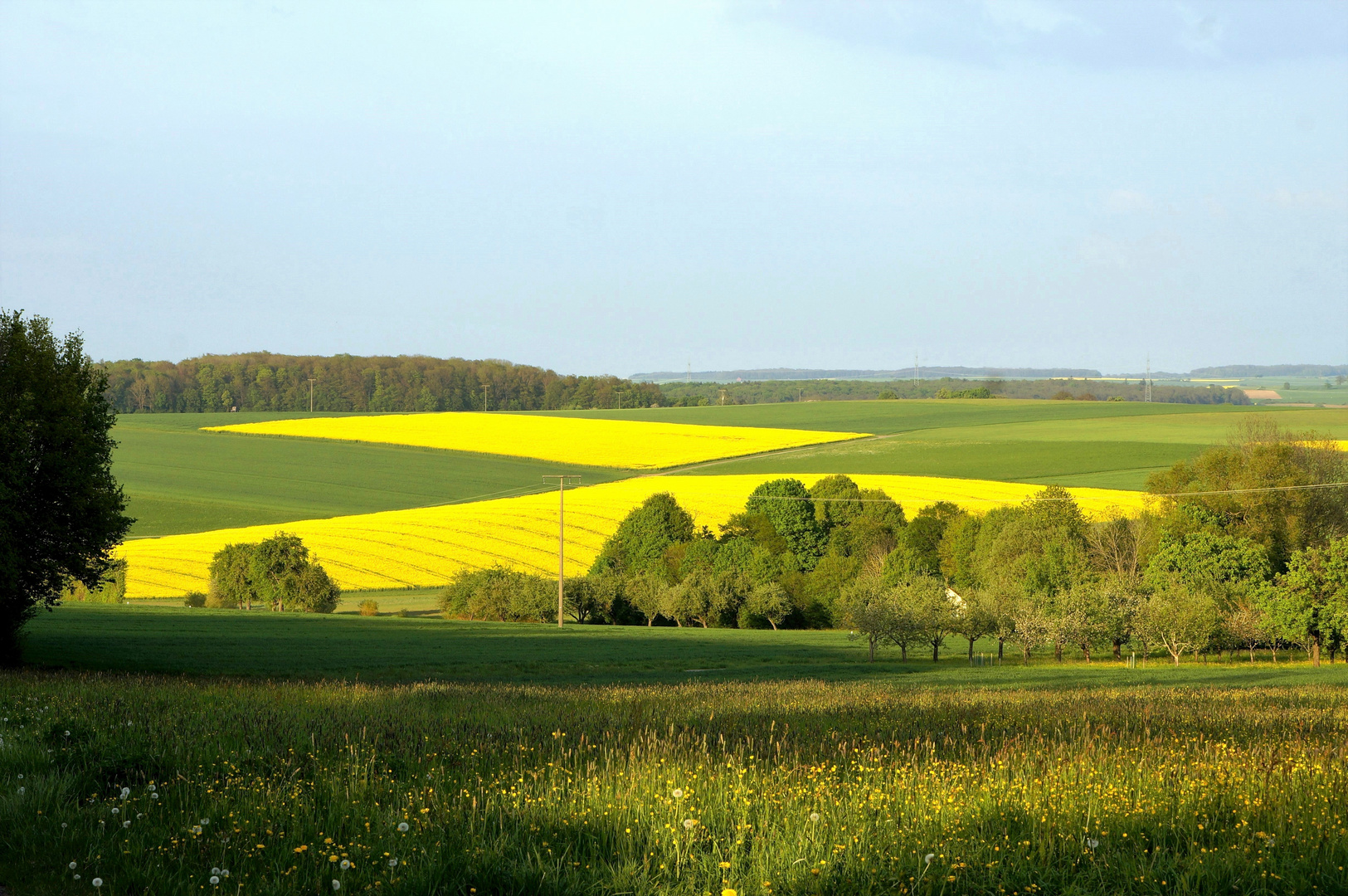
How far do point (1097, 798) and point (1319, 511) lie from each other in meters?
71.3

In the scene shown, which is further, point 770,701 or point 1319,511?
point 1319,511

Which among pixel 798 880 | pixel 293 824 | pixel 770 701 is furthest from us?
pixel 770 701

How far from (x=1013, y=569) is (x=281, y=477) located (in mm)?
61601

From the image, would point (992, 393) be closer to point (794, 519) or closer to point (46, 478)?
point (794, 519)

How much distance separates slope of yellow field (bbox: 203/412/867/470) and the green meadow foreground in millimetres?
87559

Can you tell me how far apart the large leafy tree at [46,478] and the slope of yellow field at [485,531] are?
108 ft

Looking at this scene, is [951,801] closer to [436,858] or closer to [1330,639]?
[436,858]

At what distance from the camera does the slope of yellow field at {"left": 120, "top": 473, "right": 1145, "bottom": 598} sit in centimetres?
6359

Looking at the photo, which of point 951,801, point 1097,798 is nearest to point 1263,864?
point 1097,798

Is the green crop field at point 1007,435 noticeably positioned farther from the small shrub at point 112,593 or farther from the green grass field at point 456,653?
the small shrub at point 112,593

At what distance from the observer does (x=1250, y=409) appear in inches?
4993

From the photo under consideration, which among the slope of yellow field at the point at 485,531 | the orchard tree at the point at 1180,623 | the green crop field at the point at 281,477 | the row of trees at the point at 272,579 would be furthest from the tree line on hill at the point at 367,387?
the orchard tree at the point at 1180,623

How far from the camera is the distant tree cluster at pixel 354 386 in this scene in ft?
458

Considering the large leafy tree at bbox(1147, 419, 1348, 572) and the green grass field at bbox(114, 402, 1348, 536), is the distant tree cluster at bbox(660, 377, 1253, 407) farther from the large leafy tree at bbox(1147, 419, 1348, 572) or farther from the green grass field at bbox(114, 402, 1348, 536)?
the large leafy tree at bbox(1147, 419, 1348, 572)
